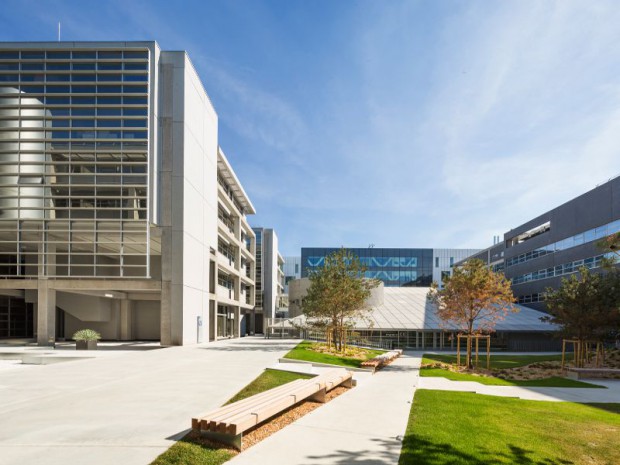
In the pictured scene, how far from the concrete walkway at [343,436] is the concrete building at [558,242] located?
102 ft

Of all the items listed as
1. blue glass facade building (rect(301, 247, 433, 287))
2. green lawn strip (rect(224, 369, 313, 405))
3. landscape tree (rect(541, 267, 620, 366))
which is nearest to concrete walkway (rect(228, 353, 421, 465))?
green lawn strip (rect(224, 369, 313, 405))

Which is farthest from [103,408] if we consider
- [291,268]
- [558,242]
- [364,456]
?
[291,268]

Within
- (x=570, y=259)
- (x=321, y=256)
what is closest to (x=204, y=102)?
(x=570, y=259)

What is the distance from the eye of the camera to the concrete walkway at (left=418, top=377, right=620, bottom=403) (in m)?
15.7

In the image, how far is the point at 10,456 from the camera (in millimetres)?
6648

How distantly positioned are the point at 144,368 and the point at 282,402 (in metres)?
10.8

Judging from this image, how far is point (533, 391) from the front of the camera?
17.1 meters

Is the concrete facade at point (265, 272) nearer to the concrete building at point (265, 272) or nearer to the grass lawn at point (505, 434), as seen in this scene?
the concrete building at point (265, 272)

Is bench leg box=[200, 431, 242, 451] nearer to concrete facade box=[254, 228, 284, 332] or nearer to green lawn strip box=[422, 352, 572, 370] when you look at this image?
green lawn strip box=[422, 352, 572, 370]

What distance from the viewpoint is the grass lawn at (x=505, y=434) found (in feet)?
24.9

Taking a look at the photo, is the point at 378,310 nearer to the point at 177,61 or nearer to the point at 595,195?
the point at 595,195

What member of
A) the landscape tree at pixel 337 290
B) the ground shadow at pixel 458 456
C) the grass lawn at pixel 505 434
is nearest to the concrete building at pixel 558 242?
the landscape tree at pixel 337 290

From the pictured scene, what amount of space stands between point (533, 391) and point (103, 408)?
14.9 m

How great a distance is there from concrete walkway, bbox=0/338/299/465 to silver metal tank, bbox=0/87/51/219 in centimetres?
1935
